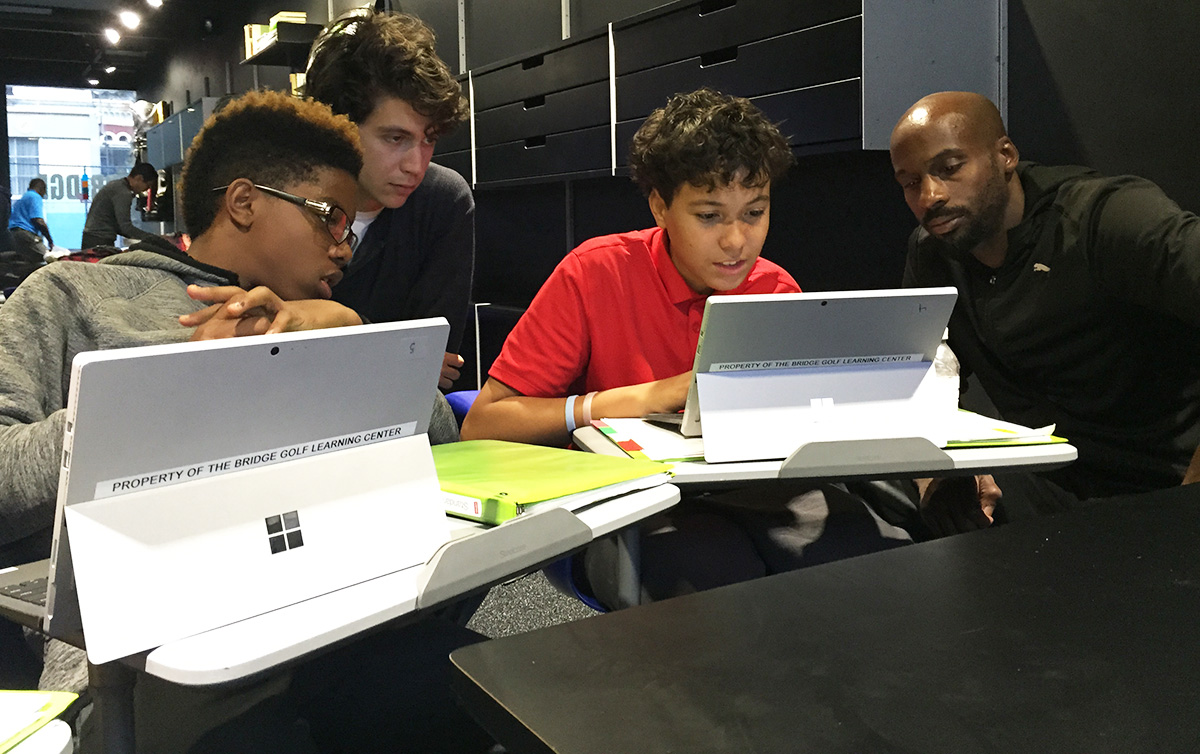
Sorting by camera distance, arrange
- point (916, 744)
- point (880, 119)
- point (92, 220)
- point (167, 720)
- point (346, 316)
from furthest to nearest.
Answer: point (92, 220)
point (880, 119)
point (346, 316)
point (167, 720)
point (916, 744)

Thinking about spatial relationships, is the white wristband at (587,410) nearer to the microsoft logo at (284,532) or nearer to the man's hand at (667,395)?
the man's hand at (667,395)

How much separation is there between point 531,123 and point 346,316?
2365 millimetres

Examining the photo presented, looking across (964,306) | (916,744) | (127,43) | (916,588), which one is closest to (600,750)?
(916,744)

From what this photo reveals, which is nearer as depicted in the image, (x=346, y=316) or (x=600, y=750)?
(x=600, y=750)

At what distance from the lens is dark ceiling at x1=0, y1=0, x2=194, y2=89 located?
888 cm

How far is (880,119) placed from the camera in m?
2.09

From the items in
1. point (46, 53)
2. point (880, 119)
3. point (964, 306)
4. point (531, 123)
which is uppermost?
point (46, 53)

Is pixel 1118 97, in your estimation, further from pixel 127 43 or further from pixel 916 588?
pixel 127 43

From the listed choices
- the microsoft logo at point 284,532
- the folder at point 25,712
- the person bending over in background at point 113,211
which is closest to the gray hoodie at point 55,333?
the microsoft logo at point 284,532

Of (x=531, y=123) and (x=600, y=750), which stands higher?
(x=531, y=123)

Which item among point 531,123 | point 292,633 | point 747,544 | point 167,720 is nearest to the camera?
point 292,633

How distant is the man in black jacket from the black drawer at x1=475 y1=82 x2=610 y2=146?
1.29m

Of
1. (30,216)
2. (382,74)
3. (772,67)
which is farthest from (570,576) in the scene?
(30,216)

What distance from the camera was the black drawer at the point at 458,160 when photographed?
3873mm
